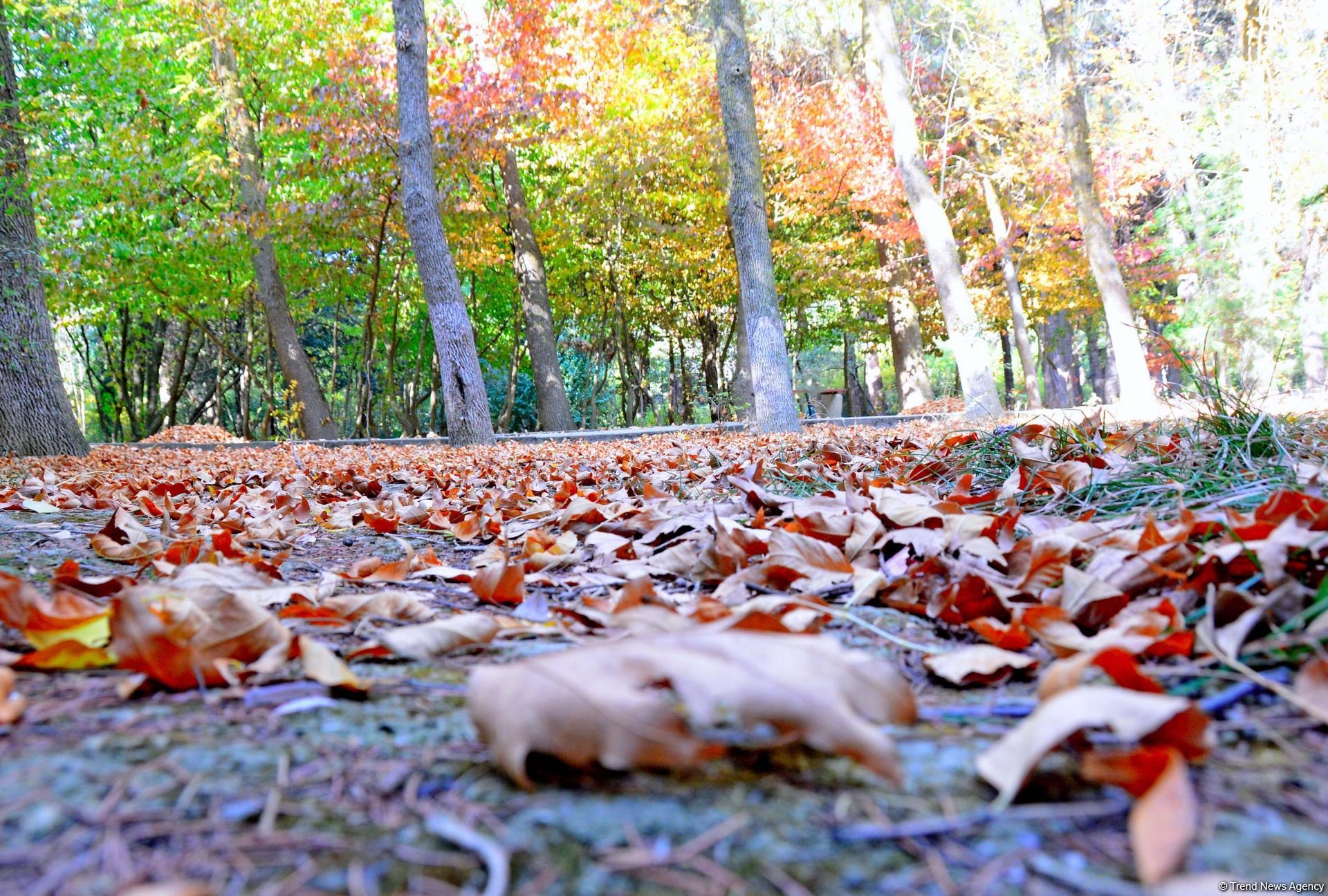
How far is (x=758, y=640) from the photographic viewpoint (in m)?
0.73

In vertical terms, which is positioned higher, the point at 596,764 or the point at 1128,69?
the point at 1128,69

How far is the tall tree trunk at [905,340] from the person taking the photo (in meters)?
16.2

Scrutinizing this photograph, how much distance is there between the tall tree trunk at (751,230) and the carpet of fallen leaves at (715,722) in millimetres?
6122

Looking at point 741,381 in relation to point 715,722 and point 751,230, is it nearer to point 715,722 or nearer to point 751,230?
point 751,230

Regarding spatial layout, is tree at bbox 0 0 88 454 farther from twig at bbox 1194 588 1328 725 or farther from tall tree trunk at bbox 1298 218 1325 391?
tall tree trunk at bbox 1298 218 1325 391

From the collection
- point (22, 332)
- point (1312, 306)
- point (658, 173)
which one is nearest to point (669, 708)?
point (22, 332)

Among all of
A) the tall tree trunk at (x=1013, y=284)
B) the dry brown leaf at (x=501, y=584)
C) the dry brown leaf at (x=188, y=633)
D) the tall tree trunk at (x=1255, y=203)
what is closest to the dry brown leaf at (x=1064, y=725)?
the dry brown leaf at (x=188, y=633)

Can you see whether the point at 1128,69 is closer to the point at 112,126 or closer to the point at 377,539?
the point at 377,539

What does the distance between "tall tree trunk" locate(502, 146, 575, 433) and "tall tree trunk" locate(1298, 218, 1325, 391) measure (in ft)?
34.7

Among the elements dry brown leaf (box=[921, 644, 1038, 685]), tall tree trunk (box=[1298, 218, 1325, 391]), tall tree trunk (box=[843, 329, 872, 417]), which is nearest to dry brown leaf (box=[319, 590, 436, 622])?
dry brown leaf (box=[921, 644, 1038, 685])

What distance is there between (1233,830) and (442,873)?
0.58 metres

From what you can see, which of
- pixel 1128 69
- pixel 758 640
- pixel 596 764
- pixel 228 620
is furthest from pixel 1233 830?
pixel 1128 69

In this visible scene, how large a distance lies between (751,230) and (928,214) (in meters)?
3.80

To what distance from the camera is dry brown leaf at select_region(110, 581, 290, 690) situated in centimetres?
91
